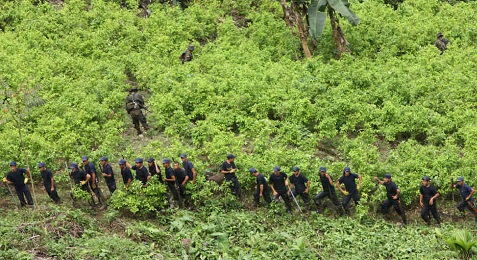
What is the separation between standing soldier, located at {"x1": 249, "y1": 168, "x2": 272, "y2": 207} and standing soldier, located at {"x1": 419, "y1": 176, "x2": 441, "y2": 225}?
3.33 m

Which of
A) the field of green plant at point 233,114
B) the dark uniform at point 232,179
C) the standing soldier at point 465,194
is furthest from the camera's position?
the dark uniform at point 232,179

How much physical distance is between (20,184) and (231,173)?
15.3ft

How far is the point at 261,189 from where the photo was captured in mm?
12414

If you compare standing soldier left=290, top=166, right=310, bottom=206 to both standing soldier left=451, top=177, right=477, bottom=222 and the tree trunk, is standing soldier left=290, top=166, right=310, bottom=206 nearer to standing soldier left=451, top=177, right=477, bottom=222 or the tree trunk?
standing soldier left=451, top=177, right=477, bottom=222

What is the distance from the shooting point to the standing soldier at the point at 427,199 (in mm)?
11953

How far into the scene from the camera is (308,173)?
12.9 m

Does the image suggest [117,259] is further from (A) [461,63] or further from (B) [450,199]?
(A) [461,63]

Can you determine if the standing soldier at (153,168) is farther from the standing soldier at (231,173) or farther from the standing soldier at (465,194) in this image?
the standing soldier at (465,194)

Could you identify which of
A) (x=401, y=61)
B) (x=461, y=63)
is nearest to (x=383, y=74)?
(x=401, y=61)

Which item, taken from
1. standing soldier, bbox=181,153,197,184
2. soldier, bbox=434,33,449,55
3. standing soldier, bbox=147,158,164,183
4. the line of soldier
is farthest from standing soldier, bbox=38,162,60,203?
soldier, bbox=434,33,449,55

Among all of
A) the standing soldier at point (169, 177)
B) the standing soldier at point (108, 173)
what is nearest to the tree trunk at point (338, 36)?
the standing soldier at point (169, 177)

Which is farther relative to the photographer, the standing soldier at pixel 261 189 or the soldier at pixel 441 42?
the soldier at pixel 441 42

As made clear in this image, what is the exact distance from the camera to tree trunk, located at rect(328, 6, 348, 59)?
19.1 metres

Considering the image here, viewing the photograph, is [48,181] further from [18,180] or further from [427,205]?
[427,205]
